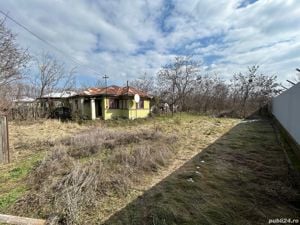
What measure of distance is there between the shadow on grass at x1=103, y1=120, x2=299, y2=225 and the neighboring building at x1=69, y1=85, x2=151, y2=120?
1220cm

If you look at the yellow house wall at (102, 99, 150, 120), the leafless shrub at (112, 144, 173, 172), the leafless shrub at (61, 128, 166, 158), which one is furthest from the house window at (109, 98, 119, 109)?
the leafless shrub at (112, 144, 173, 172)

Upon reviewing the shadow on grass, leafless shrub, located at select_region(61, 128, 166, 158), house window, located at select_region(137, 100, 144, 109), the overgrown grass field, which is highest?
house window, located at select_region(137, 100, 144, 109)

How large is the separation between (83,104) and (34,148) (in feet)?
32.5

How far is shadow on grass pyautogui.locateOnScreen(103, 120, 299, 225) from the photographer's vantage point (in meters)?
2.85

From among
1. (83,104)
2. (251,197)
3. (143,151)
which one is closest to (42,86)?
(83,104)

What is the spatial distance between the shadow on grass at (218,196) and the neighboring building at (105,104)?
1220cm

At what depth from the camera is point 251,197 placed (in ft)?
11.1

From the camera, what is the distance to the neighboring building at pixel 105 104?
16297mm

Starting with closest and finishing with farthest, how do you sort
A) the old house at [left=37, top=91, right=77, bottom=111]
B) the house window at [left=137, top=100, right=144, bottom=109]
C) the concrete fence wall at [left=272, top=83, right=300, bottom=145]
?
the concrete fence wall at [left=272, top=83, right=300, bottom=145]
the old house at [left=37, top=91, right=77, bottom=111]
the house window at [left=137, top=100, right=144, bottom=109]

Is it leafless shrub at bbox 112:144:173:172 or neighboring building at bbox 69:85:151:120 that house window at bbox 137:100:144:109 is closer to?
neighboring building at bbox 69:85:151:120

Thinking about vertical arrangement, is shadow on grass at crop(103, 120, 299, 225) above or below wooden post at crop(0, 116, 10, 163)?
below

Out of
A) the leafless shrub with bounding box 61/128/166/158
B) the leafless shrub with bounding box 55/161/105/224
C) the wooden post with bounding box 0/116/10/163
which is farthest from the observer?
the leafless shrub with bounding box 61/128/166/158

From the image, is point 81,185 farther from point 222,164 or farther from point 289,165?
point 289,165

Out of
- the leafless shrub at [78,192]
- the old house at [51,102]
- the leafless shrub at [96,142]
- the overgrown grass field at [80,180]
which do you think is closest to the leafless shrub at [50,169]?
the overgrown grass field at [80,180]
